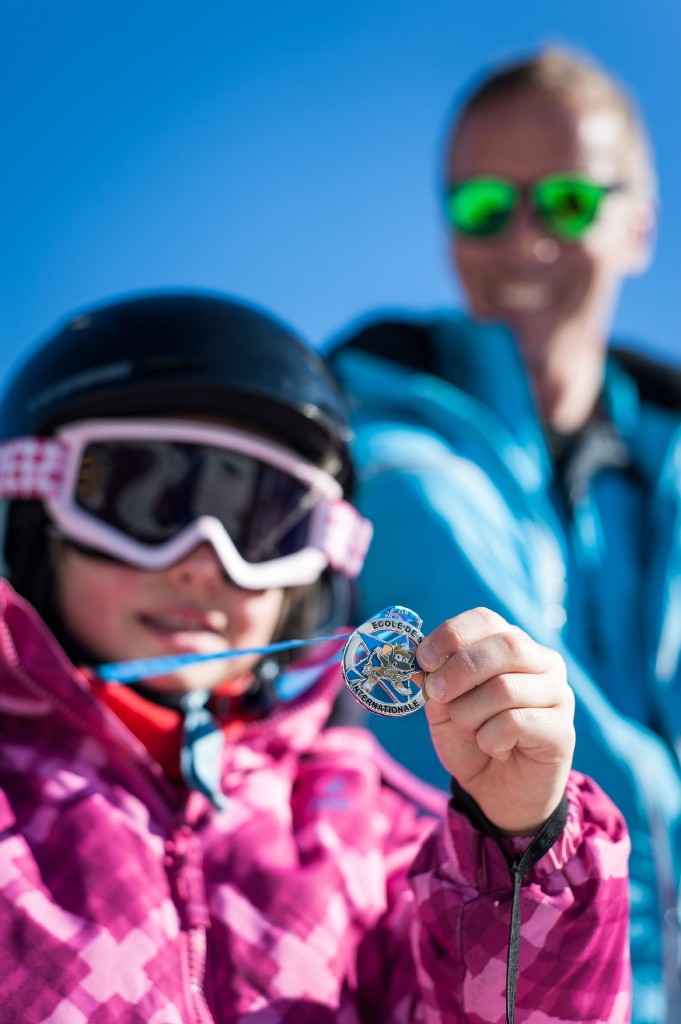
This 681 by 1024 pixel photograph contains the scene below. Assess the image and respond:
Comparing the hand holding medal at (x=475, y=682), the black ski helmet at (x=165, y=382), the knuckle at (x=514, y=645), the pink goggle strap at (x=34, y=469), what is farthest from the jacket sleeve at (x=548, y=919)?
the pink goggle strap at (x=34, y=469)

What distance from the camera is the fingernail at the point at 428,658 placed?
1413 millimetres

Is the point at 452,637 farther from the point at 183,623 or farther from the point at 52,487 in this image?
the point at 52,487

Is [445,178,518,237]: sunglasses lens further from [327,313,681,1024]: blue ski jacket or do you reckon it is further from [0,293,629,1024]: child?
[0,293,629,1024]: child

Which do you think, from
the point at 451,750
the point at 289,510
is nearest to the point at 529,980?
the point at 451,750

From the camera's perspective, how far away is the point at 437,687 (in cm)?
142

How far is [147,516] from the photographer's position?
221 cm

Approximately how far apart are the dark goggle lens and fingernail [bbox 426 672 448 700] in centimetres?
90

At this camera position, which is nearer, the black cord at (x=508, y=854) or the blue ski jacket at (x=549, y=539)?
the black cord at (x=508, y=854)

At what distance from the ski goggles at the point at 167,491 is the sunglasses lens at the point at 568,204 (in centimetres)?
157

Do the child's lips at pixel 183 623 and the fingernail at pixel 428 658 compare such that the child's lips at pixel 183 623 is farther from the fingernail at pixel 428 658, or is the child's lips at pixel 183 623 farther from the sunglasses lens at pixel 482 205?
the sunglasses lens at pixel 482 205

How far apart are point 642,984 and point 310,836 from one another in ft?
2.38

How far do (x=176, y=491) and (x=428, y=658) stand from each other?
3.10 ft

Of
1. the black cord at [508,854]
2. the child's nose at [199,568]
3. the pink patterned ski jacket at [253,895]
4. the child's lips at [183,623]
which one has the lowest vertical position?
the pink patterned ski jacket at [253,895]

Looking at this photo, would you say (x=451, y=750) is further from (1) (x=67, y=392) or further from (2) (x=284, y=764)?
(1) (x=67, y=392)
